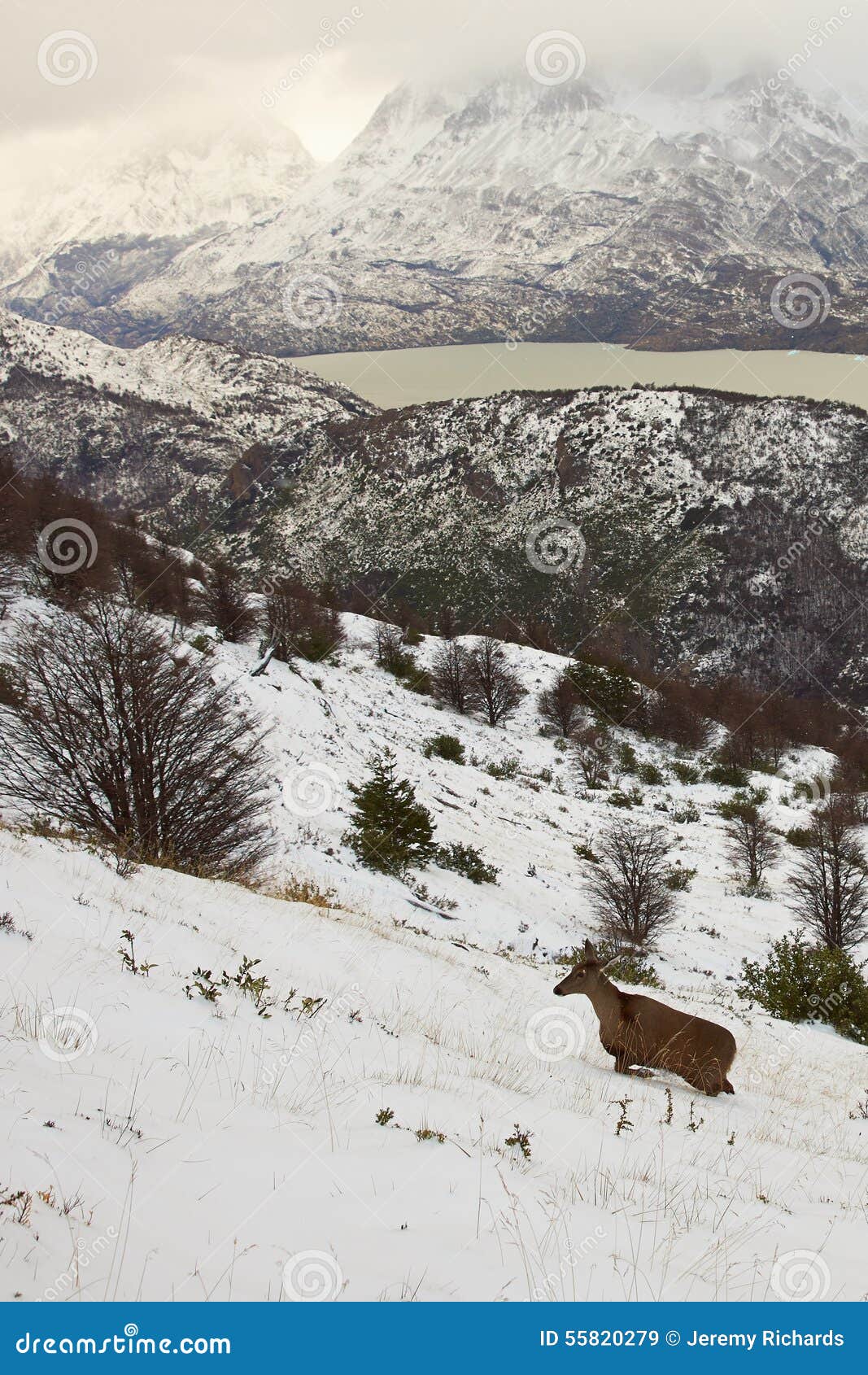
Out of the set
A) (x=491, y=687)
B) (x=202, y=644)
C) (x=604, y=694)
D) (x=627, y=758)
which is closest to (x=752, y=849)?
(x=627, y=758)

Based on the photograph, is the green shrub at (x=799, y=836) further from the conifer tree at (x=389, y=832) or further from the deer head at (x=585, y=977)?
the deer head at (x=585, y=977)

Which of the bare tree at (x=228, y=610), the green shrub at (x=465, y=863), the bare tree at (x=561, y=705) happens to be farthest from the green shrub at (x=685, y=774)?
the bare tree at (x=228, y=610)

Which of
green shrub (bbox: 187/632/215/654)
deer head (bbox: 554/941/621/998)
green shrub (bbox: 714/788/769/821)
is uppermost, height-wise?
green shrub (bbox: 187/632/215/654)

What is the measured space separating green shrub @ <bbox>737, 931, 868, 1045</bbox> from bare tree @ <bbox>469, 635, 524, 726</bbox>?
115ft

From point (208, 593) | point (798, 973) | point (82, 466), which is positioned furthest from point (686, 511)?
point (82, 466)

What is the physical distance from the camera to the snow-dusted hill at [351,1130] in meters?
2.54

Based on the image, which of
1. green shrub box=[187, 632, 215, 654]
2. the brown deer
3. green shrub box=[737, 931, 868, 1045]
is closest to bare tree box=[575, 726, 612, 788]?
green shrub box=[187, 632, 215, 654]

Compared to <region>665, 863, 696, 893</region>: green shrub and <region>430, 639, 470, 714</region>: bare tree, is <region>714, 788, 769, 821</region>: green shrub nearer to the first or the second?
<region>665, 863, 696, 893</region>: green shrub

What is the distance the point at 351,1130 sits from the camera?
12.3 ft

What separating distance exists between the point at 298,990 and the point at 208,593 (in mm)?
33538

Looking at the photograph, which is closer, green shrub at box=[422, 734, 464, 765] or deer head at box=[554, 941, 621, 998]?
deer head at box=[554, 941, 621, 998]

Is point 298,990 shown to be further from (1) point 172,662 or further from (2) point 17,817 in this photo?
(1) point 172,662

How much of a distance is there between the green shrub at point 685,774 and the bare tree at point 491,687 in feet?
37.8

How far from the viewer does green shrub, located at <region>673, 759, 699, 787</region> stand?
1731 inches
